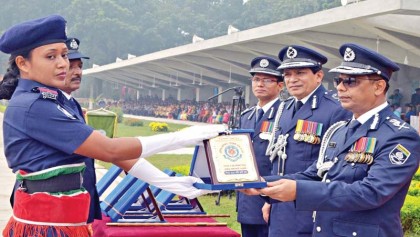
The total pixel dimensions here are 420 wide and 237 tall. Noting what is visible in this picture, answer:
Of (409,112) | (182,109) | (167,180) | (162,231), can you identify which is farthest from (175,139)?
(182,109)

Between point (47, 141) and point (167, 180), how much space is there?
2.77 feet

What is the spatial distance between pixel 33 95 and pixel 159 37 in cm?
7785

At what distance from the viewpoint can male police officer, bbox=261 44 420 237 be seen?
297cm

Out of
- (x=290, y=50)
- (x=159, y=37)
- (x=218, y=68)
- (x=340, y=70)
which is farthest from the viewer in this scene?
(x=159, y=37)

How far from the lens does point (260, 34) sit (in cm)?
2478

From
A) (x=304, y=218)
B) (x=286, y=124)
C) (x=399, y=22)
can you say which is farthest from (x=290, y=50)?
(x=399, y=22)

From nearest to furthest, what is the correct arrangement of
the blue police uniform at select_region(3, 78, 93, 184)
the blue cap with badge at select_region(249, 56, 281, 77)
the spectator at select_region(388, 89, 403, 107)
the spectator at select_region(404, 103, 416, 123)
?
the blue police uniform at select_region(3, 78, 93, 184) < the blue cap with badge at select_region(249, 56, 281, 77) < the spectator at select_region(404, 103, 416, 123) < the spectator at select_region(388, 89, 403, 107)

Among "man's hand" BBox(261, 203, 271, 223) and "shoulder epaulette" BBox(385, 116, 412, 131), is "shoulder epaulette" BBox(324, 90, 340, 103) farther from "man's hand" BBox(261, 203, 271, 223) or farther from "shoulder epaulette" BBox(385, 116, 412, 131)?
"shoulder epaulette" BBox(385, 116, 412, 131)

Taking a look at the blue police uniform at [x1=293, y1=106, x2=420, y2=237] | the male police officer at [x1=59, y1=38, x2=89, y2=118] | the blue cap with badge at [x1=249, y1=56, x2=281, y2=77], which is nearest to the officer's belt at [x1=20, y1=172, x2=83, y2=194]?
the blue police uniform at [x1=293, y1=106, x2=420, y2=237]

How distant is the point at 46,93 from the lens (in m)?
2.91

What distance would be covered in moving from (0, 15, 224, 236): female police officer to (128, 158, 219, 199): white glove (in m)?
0.47

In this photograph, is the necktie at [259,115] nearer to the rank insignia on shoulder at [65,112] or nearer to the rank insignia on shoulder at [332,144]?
the rank insignia on shoulder at [332,144]

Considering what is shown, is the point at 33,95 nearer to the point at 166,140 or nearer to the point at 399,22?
the point at 166,140

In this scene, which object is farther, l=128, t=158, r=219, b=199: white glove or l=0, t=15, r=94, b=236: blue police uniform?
l=128, t=158, r=219, b=199: white glove
